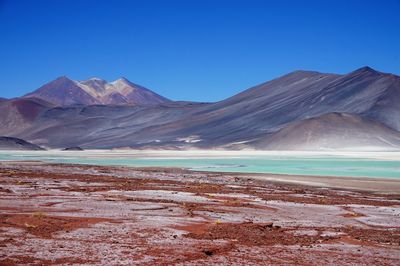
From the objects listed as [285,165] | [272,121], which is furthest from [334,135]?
[285,165]

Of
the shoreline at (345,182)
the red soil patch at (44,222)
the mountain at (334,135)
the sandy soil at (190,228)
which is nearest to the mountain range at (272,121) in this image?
the mountain at (334,135)

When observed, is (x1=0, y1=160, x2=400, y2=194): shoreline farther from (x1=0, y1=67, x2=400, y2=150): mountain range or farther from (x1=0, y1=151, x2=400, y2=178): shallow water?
(x1=0, y1=67, x2=400, y2=150): mountain range

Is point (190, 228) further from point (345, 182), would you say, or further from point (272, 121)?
point (272, 121)

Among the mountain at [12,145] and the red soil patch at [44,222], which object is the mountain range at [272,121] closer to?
the mountain at [12,145]

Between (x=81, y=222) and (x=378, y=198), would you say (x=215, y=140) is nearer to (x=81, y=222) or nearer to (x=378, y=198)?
(x=378, y=198)

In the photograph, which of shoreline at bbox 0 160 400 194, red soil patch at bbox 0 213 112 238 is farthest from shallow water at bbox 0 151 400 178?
red soil patch at bbox 0 213 112 238
